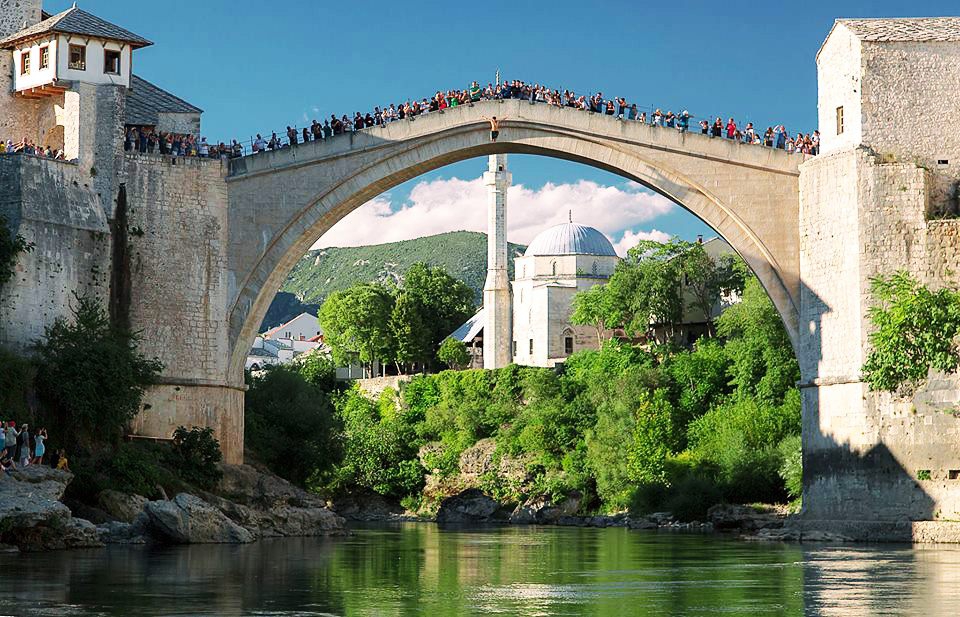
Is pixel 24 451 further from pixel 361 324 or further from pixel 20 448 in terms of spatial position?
pixel 361 324

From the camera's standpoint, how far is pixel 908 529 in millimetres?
32812

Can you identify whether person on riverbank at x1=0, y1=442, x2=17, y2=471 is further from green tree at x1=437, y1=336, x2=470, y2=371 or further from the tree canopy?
the tree canopy

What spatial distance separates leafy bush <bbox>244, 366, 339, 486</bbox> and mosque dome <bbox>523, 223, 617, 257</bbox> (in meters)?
35.9

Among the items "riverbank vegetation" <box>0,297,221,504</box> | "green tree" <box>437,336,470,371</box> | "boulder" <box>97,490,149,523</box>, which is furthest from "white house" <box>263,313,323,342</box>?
"boulder" <box>97,490,149,523</box>

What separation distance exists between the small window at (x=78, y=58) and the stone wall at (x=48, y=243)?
2359 mm

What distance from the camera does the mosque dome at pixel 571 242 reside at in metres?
78.8

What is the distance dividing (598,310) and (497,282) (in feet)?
33.1

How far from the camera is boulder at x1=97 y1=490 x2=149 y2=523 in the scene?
30547 mm

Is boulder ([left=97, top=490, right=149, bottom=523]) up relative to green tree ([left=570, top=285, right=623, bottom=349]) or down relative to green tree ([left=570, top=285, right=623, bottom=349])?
down

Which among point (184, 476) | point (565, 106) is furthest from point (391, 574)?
point (565, 106)

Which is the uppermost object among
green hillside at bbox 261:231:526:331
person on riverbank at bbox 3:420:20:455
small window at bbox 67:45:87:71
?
green hillside at bbox 261:231:526:331

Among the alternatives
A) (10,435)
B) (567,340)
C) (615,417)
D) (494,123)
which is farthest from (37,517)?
(567,340)

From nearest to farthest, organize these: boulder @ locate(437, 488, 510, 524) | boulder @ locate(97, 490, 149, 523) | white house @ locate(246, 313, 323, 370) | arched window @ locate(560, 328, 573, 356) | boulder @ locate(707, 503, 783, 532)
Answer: boulder @ locate(97, 490, 149, 523), boulder @ locate(707, 503, 783, 532), boulder @ locate(437, 488, 510, 524), arched window @ locate(560, 328, 573, 356), white house @ locate(246, 313, 323, 370)

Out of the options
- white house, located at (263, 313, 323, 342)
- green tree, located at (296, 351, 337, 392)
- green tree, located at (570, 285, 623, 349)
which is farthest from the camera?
white house, located at (263, 313, 323, 342)
